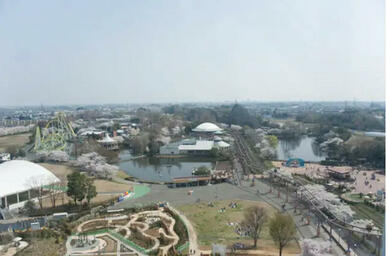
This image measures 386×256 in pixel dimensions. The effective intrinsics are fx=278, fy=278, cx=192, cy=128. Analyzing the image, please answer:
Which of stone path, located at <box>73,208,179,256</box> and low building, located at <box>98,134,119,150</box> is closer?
stone path, located at <box>73,208,179,256</box>

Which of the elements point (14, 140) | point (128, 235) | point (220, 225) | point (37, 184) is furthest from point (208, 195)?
point (14, 140)

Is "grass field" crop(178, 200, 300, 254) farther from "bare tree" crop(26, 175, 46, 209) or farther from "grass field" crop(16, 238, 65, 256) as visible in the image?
"bare tree" crop(26, 175, 46, 209)

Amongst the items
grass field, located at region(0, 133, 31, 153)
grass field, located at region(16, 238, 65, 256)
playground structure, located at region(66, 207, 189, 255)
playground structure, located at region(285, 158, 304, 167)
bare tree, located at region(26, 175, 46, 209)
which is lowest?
playground structure, located at region(285, 158, 304, 167)

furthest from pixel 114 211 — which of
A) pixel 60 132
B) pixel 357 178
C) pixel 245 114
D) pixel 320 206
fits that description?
pixel 245 114

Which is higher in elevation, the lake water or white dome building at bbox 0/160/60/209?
white dome building at bbox 0/160/60/209

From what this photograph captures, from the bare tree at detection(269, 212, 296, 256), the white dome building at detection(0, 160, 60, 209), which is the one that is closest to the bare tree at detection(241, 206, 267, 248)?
the bare tree at detection(269, 212, 296, 256)

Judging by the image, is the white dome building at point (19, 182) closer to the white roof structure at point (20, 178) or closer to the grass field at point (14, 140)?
the white roof structure at point (20, 178)

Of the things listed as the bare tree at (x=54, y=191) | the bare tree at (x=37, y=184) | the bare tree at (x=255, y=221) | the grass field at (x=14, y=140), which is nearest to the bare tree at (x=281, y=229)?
the bare tree at (x=255, y=221)
